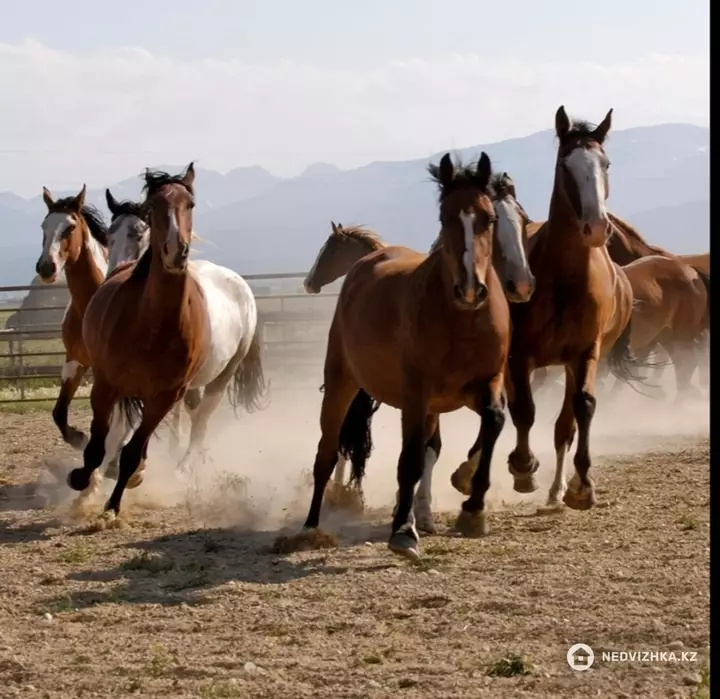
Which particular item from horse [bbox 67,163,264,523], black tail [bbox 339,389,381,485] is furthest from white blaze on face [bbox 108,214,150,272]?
black tail [bbox 339,389,381,485]

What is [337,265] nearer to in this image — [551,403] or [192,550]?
[551,403]

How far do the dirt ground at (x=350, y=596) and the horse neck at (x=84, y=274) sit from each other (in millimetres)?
1313

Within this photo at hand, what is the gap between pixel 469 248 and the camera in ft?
18.8

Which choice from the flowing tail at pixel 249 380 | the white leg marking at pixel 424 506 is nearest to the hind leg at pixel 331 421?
the white leg marking at pixel 424 506

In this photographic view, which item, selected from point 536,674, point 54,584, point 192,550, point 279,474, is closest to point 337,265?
point 279,474

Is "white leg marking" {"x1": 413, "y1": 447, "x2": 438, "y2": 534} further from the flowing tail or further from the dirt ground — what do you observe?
the flowing tail

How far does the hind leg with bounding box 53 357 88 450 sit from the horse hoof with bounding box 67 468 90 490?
5.38ft

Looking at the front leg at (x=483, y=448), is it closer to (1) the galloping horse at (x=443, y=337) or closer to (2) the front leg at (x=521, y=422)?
(1) the galloping horse at (x=443, y=337)

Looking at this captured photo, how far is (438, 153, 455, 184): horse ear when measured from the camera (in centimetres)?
600

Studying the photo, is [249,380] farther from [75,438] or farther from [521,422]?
[521,422]

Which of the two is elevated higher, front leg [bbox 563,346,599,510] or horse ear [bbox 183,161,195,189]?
horse ear [bbox 183,161,195,189]

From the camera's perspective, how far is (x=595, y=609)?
4.77m

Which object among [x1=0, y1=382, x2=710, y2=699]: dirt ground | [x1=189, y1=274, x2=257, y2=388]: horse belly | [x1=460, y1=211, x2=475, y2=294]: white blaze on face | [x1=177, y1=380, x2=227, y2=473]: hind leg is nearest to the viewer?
[x1=0, y1=382, x2=710, y2=699]: dirt ground

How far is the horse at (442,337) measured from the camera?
585 centimetres
